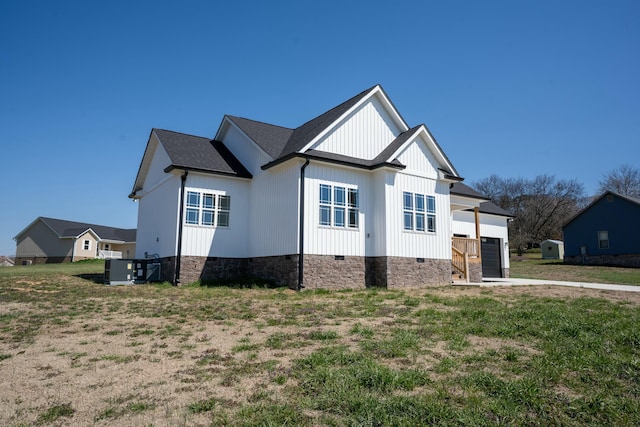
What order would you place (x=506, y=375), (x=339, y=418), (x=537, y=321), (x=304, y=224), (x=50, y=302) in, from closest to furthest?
1. (x=339, y=418)
2. (x=506, y=375)
3. (x=537, y=321)
4. (x=50, y=302)
5. (x=304, y=224)

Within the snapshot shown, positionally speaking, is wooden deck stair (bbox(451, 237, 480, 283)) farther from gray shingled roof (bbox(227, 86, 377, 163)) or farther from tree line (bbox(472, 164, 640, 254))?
tree line (bbox(472, 164, 640, 254))

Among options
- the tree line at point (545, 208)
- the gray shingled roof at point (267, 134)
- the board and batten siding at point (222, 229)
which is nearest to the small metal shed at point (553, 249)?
the tree line at point (545, 208)

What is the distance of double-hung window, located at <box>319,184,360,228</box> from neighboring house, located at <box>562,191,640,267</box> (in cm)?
2881

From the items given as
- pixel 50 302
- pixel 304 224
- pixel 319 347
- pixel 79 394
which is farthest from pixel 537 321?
pixel 50 302

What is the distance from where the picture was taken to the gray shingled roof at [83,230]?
49.0 m

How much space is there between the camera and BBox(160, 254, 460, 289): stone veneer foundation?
15.1 metres

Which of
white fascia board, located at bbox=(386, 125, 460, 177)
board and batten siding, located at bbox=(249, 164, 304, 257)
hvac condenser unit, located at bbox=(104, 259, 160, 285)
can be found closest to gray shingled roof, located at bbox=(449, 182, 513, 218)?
white fascia board, located at bbox=(386, 125, 460, 177)

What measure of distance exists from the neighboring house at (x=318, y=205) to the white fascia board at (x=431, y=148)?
50mm

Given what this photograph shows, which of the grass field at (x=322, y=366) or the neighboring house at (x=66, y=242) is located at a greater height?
the neighboring house at (x=66, y=242)

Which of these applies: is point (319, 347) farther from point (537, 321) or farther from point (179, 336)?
point (537, 321)

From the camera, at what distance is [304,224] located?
→ 15055 mm

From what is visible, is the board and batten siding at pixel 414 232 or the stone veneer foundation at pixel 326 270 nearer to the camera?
the stone veneer foundation at pixel 326 270

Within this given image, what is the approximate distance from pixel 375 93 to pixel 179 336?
13.6 metres

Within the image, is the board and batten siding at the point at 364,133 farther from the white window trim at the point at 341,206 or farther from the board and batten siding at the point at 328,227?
the white window trim at the point at 341,206
